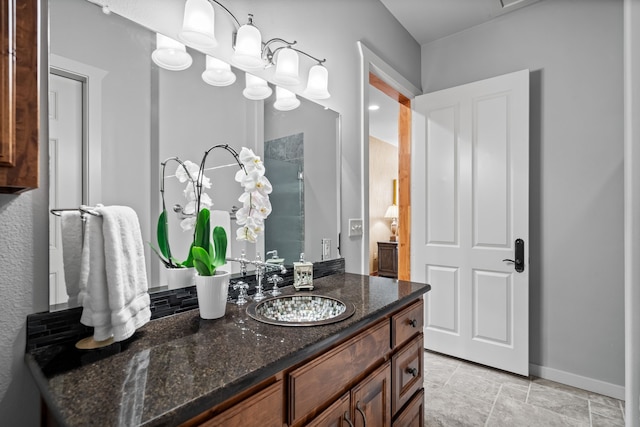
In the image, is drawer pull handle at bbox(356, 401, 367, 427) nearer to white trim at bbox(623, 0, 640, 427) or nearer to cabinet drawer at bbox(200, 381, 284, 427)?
cabinet drawer at bbox(200, 381, 284, 427)

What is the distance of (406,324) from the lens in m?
1.34

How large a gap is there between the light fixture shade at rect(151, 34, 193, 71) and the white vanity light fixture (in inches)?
7.8

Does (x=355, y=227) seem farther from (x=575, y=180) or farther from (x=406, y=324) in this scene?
(x=575, y=180)

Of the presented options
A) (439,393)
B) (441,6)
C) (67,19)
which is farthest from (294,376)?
(441,6)

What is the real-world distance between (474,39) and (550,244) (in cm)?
174

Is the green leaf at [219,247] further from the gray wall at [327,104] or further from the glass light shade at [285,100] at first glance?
the glass light shade at [285,100]

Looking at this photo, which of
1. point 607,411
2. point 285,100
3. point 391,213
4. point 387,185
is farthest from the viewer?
point 387,185

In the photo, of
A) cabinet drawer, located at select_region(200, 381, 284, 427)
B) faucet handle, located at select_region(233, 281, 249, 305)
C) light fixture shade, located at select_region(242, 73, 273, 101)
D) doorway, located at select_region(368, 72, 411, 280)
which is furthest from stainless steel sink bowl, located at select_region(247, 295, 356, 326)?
doorway, located at select_region(368, 72, 411, 280)

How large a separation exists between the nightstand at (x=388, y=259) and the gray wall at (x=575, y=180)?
3.39 m

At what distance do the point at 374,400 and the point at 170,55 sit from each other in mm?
1403

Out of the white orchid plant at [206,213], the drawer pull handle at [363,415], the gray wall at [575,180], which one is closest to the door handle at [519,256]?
the gray wall at [575,180]

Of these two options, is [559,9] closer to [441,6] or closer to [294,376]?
[441,6]

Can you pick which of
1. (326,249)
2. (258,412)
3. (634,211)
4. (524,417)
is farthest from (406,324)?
(524,417)

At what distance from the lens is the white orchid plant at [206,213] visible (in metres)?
1.07
